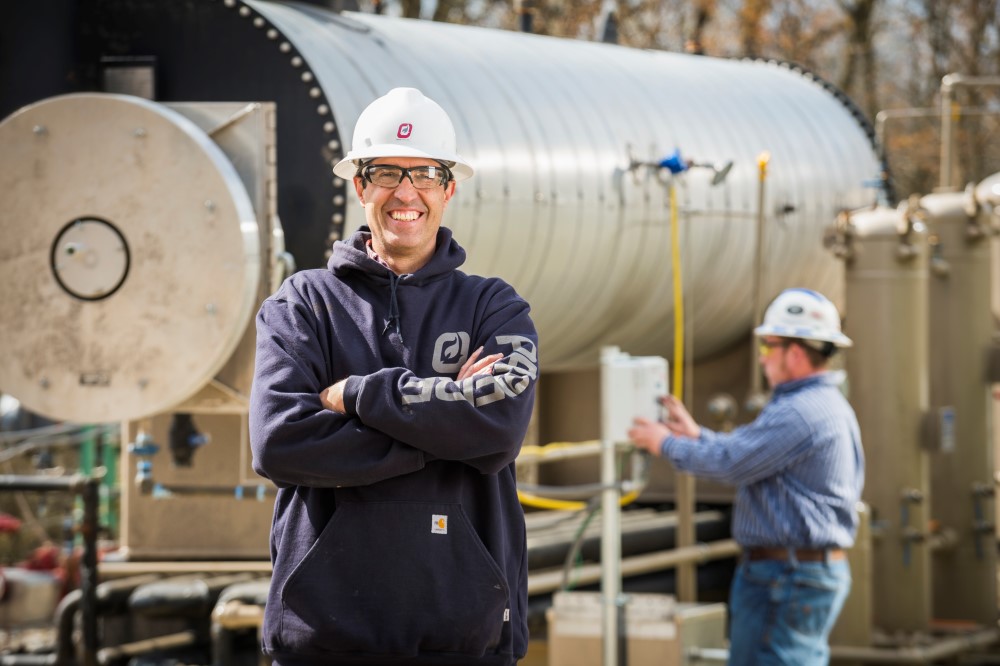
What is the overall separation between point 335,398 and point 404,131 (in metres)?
0.60

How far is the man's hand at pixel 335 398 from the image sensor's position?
313 cm

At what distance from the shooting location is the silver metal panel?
5945mm

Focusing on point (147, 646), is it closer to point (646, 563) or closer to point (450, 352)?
point (646, 563)

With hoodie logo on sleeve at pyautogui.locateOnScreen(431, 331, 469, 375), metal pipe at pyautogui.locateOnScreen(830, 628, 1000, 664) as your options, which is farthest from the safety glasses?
hoodie logo on sleeve at pyautogui.locateOnScreen(431, 331, 469, 375)

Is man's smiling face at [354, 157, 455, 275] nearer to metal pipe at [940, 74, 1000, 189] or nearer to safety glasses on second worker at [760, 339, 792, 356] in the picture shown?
safety glasses on second worker at [760, 339, 792, 356]

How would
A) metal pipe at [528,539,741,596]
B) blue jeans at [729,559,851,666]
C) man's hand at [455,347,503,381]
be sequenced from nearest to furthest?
man's hand at [455,347,503,381]
blue jeans at [729,559,851,666]
metal pipe at [528,539,741,596]

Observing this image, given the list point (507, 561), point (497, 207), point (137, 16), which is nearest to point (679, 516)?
point (497, 207)

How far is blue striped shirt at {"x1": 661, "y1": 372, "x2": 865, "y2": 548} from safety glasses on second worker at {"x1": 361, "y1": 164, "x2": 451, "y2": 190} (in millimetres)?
2574

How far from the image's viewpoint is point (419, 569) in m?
3.09

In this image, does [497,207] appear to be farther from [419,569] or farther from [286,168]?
[419,569]

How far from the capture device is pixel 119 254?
5078mm

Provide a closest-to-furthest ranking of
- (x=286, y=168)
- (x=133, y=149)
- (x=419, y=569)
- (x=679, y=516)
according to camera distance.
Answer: (x=419, y=569) → (x=133, y=149) → (x=286, y=168) → (x=679, y=516)

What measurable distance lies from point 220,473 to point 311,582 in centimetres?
273

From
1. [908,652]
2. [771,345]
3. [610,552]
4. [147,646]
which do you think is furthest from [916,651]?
[147,646]
